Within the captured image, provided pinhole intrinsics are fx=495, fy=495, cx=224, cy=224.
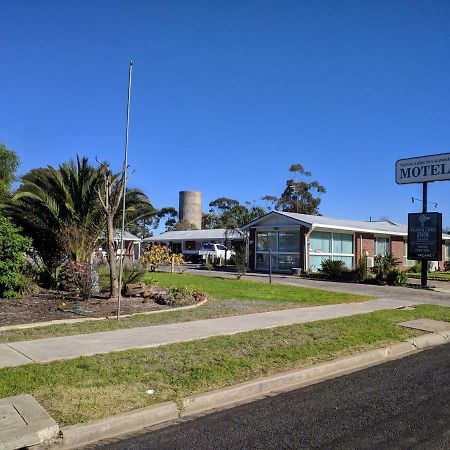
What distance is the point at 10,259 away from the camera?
1216 centimetres

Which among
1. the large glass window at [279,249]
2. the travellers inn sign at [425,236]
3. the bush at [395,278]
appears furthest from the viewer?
the large glass window at [279,249]

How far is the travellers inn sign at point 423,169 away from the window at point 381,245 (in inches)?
436

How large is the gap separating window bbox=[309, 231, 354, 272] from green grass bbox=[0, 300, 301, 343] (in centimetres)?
1593

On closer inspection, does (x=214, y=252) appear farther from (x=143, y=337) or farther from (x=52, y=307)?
(x=143, y=337)

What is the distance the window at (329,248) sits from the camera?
98.1 feet

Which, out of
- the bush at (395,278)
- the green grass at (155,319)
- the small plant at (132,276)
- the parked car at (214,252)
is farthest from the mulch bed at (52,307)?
the parked car at (214,252)

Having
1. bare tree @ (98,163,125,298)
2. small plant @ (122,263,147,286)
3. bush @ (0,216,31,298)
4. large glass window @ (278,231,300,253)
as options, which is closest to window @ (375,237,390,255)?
large glass window @ (278,231,300,253)

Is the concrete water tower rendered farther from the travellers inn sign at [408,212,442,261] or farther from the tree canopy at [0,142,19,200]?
the travellers inn sign at [408,212,442,261]

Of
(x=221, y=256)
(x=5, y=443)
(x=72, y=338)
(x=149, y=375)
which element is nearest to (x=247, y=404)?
(x=149, y=375)

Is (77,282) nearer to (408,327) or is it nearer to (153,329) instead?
(153,329)

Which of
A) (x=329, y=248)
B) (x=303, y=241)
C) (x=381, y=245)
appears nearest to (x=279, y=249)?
(x=303, y=241)

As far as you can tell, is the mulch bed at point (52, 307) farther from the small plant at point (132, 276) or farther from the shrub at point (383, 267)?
the shrub at point (383, 267)

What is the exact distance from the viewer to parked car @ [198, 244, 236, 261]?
4588 cm

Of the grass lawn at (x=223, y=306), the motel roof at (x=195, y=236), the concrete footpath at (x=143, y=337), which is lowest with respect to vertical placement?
the concrete footpath at (x=143, y=337)
